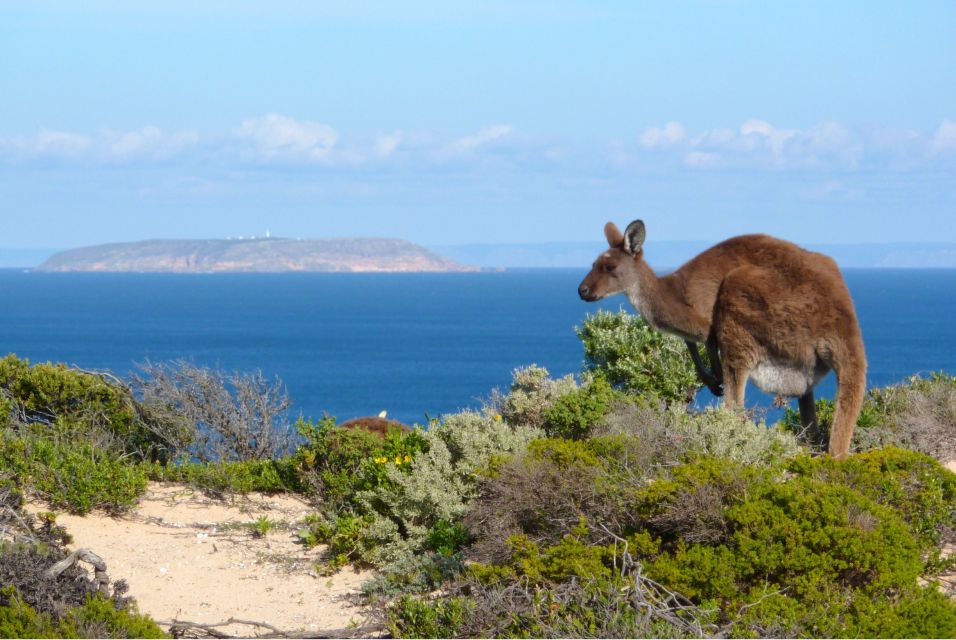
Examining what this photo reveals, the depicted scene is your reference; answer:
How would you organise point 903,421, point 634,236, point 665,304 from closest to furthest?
point 665,304 → point 634,236 → point 903,421

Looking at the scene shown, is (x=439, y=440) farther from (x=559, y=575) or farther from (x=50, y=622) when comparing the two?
(x=50, y=622)

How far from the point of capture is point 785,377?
9805 millimetres

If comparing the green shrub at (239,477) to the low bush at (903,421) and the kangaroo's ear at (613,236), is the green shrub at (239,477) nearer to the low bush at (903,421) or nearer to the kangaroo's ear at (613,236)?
the kangaroo's ear at (613,236)

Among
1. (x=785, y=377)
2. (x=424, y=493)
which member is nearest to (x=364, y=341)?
(x=785, y=377)

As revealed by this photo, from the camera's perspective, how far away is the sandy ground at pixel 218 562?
7965mm

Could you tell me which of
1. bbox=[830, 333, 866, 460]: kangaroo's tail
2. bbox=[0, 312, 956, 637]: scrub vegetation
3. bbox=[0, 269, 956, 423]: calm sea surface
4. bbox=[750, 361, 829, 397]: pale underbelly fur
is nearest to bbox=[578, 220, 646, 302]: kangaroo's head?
bbox=[0, 312, 956, 637]: scrub vegetation

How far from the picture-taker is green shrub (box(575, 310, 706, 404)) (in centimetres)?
1401

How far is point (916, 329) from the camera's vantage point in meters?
121

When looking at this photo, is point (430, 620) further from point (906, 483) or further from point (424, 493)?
point (906, 483)

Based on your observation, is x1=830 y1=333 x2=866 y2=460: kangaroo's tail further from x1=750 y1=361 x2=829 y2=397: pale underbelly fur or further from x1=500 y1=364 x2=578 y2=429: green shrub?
x1=500 y1=364 x2=578 y2=429: green shrub

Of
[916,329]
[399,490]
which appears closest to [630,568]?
[399,490]

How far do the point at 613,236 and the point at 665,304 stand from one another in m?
0.86

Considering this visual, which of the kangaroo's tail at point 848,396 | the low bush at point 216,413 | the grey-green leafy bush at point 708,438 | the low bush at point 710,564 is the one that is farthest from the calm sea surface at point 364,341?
the low bush at point 710,564

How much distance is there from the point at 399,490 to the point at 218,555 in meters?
1.65
